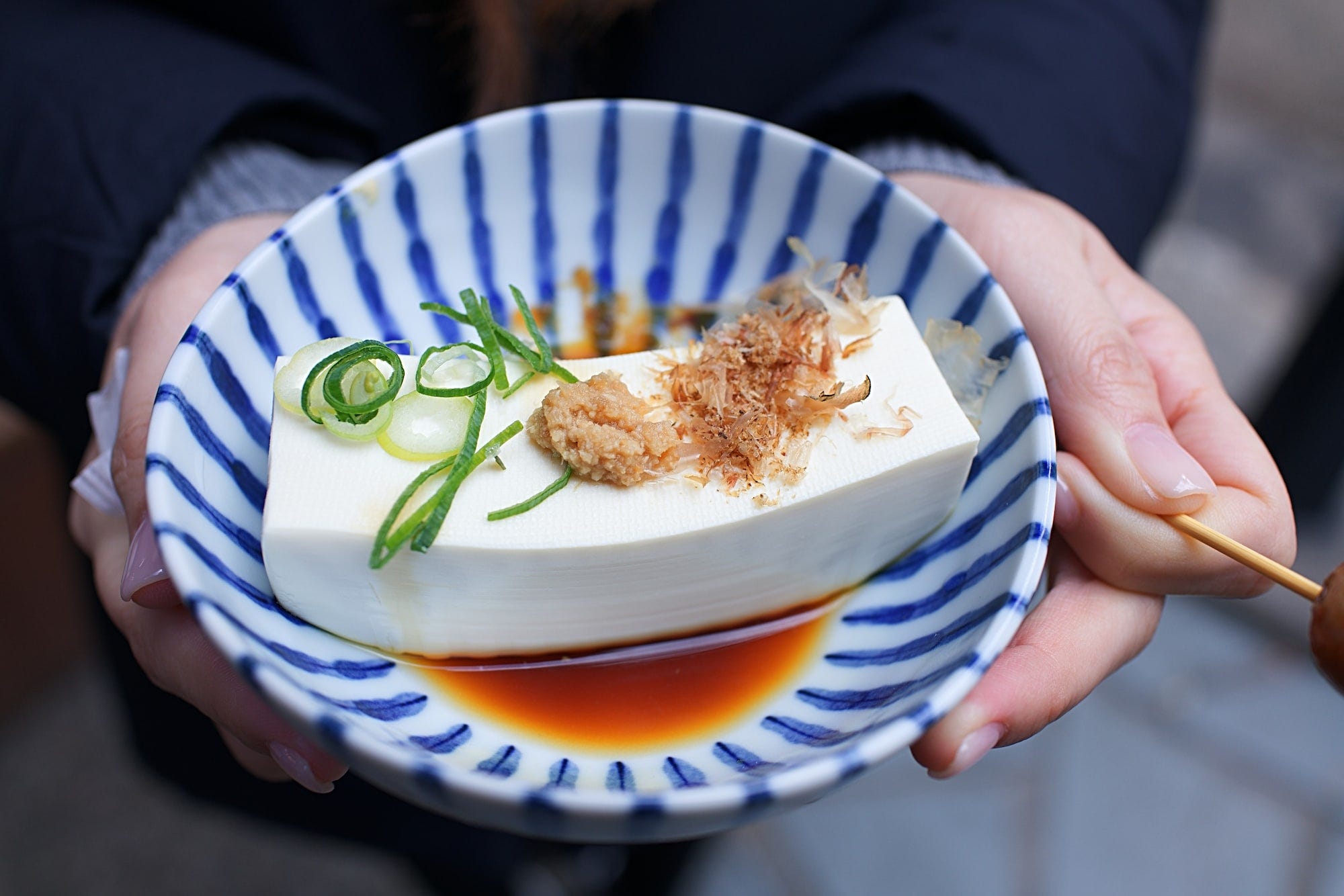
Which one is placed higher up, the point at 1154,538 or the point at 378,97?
the point at 378,97

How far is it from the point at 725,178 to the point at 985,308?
577 mm

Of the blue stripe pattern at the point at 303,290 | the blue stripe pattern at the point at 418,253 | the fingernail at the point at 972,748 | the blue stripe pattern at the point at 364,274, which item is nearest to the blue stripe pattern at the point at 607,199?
the blue stripe pattern at the point at 418,253

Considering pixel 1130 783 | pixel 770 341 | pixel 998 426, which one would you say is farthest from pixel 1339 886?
pixel 770 341

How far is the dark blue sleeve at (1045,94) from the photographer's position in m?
1.79

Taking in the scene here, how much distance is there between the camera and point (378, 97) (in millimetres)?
2039

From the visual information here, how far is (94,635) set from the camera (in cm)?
292

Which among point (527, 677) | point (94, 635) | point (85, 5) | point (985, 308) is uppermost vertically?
point (85, 5)

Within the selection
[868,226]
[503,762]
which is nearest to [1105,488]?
[868,226]

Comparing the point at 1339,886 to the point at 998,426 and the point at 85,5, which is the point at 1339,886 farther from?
the point at 85,5

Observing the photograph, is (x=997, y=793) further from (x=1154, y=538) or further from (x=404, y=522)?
(x=404, y=522)

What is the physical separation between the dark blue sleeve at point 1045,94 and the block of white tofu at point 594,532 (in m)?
0.56

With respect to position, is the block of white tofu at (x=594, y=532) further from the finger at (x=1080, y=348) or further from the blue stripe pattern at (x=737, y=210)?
Result: the blue stripe pattern at (x=737, y=210)

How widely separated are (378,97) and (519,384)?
1.00 m

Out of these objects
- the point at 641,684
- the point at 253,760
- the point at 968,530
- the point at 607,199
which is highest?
the point at 607,199
